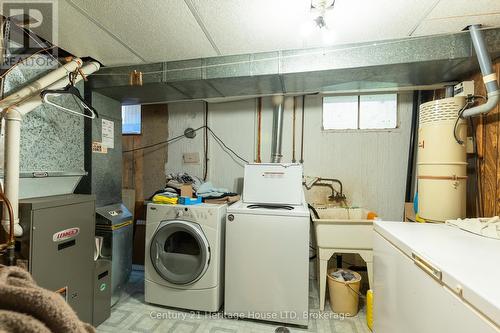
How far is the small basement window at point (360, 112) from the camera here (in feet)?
8.50

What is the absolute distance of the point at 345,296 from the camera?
6.66 feet

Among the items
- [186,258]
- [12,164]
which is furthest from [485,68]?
[12,164]

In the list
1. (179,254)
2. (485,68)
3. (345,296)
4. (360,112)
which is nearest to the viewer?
(485,68)

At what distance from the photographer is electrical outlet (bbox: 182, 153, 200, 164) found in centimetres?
298

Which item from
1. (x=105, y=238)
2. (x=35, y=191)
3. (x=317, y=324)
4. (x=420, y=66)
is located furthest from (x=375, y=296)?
(x=35, y=191)

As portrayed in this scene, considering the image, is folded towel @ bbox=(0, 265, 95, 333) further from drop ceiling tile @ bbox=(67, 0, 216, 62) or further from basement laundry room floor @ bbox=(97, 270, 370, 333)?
basement laundry room floor @ bbox=(97, 270, 370, 333)

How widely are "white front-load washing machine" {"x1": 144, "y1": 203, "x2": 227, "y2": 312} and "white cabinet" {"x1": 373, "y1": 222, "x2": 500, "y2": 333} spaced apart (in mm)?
1229

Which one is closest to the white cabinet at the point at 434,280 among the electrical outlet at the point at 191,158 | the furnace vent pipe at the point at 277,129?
the furnace vent pipe at the point at 277,129

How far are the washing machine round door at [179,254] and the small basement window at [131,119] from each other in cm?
A: 160

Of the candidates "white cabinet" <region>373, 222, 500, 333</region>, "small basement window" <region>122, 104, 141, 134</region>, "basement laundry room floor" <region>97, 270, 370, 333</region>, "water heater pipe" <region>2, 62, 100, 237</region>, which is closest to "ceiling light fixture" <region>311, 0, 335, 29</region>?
"white cabinet" <region>373, 222, 500, 333</region>

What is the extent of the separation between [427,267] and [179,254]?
6.14ft

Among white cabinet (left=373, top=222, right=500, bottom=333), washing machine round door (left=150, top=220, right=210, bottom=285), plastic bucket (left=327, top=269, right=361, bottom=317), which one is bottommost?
plastic bucket (left=327, top=269, right=361, bottom=317)

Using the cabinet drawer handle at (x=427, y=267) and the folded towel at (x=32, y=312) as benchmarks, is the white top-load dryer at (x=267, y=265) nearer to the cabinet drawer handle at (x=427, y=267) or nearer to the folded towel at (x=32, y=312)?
the cabinet drawer handle at (x=427, y=267)

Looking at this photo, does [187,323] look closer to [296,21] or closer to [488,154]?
[296,21]
